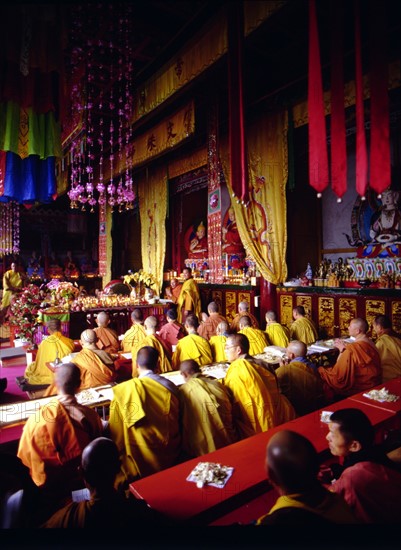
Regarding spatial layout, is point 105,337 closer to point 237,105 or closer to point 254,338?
point 254,338

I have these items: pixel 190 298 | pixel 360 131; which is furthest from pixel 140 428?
pixel 190 298

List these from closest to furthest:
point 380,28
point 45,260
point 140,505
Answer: point 140,505, point 380,28, point 45,260

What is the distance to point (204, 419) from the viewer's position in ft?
8.79

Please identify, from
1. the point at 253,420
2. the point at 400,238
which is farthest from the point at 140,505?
the point at 400,238

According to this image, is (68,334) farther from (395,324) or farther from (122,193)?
(395,324)

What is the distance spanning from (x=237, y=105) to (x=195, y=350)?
3218 millimetres

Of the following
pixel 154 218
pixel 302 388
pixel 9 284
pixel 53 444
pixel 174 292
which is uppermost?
pixel 154 218

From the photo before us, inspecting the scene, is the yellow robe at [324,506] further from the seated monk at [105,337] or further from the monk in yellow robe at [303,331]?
the seated monk at [105,337]

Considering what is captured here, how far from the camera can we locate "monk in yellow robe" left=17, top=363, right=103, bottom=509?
2164 mm

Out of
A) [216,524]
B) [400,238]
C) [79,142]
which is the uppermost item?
[79,142]

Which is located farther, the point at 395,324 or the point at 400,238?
the point at 400,238

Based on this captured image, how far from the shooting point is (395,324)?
592 cm

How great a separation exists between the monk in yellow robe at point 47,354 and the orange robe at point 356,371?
373 centimetres

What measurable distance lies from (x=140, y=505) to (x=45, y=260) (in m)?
18.0
